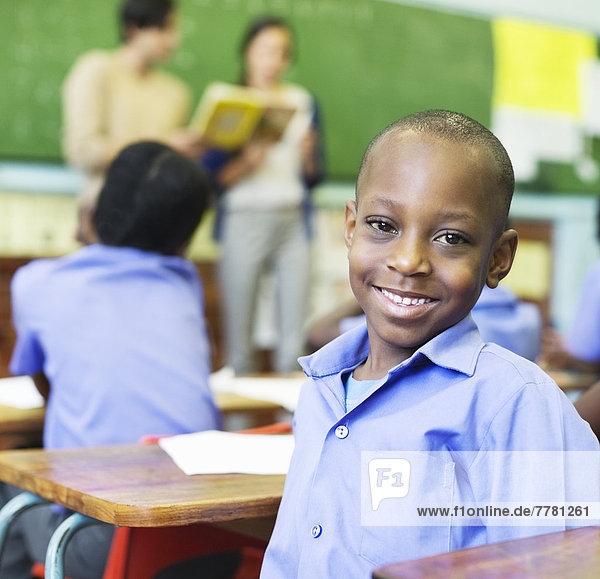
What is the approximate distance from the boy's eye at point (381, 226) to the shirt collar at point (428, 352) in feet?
0.47

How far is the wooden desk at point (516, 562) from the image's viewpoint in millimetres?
785

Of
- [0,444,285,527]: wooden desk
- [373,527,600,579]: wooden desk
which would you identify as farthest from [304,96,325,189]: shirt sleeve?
[373,527,600,579]: wooden desk

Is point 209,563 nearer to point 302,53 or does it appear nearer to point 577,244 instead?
point 302,53

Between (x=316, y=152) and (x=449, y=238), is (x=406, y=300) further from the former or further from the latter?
(x=316, y=152)

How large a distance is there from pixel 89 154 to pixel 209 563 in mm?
2980

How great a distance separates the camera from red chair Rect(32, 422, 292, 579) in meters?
1.39

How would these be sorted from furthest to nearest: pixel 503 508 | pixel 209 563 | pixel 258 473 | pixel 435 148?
pixel 209 563 → pixel 258 473 → pixel 435 148 → pixel 503 508

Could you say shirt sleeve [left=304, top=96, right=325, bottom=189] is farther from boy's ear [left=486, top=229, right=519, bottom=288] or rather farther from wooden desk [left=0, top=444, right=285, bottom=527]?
boy's ear [left=486, top=229, right=519, bottom=288]

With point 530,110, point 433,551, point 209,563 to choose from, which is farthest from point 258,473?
point 530,110

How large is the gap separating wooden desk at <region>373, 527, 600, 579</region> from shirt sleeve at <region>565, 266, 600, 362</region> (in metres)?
2.17

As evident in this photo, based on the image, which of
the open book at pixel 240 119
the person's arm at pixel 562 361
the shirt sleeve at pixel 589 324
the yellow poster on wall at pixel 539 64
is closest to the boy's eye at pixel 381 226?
the shirt sleeve at pixel 589 324

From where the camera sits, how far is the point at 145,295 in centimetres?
206

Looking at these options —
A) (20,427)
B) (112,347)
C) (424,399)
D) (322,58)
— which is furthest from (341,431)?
(322,58)

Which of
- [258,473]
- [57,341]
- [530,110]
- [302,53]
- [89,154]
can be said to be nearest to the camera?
[258,473]
